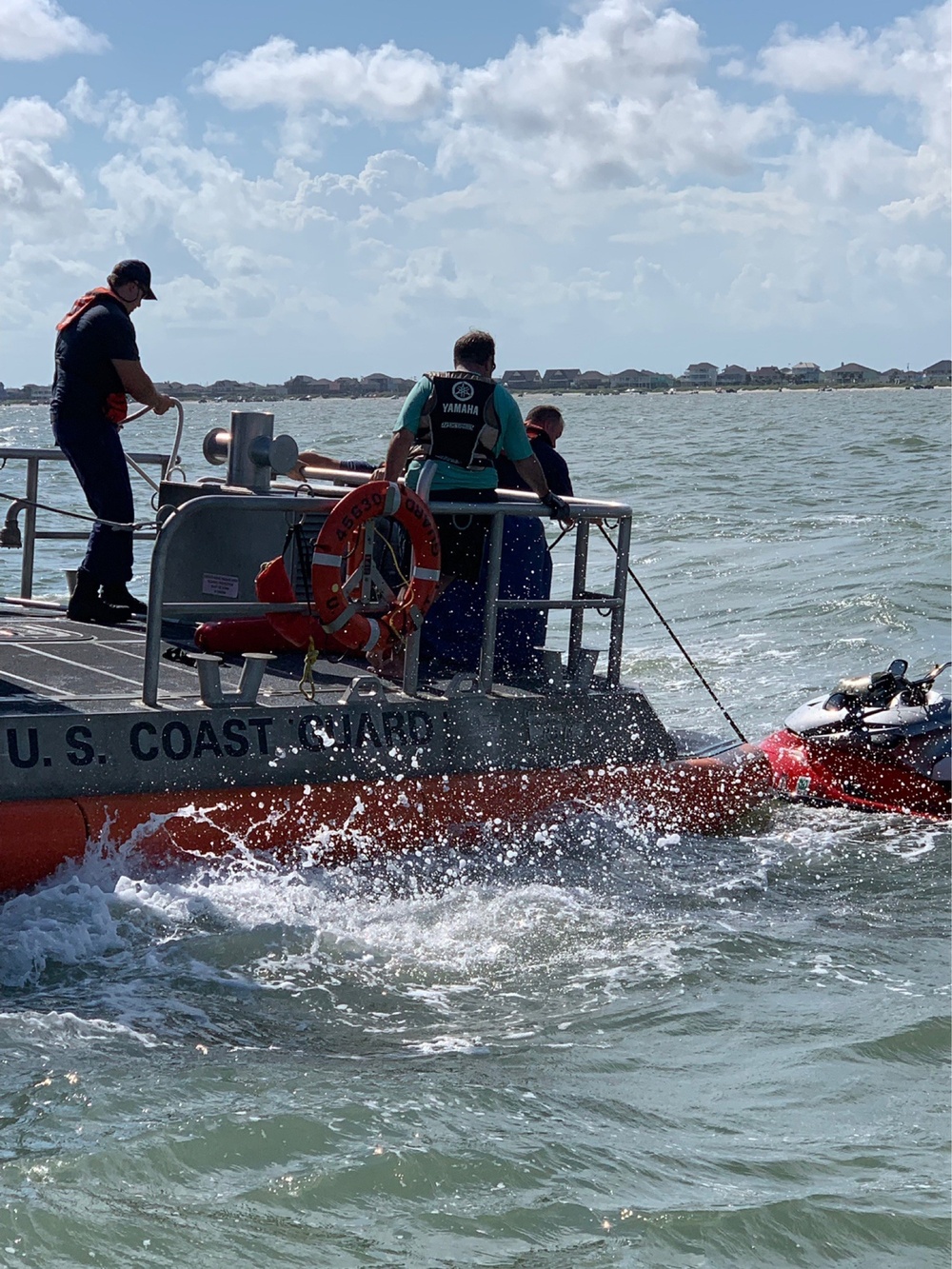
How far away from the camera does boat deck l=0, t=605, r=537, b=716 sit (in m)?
5.49

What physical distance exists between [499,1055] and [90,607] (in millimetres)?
3717

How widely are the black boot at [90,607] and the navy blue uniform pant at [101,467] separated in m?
0.20

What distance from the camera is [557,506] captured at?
6.26 m

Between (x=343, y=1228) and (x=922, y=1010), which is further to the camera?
(x=922, y=1010)

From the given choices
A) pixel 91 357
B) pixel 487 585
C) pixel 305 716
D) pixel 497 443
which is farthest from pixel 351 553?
pixel 91 357

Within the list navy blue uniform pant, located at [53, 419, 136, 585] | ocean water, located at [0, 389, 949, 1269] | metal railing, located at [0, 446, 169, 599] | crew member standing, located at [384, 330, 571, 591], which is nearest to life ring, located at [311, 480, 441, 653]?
crew member standing, located at [384, 330, 571, 591]

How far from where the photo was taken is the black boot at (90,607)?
736 cm

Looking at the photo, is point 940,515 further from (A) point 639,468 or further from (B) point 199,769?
(B) point 199,769

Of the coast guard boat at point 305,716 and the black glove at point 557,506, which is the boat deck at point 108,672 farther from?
the black glove at point 557,506

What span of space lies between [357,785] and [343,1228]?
2.45 metres

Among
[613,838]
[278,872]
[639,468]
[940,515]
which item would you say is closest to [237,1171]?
[278,872]

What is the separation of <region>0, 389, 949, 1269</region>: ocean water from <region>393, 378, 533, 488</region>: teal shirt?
154 cm

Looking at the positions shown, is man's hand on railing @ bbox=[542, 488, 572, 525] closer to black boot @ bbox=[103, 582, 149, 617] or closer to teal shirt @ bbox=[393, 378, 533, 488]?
teal shirt @ bbox=[393, 378, 533, 488]

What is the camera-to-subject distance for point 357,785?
5867 millimetres
